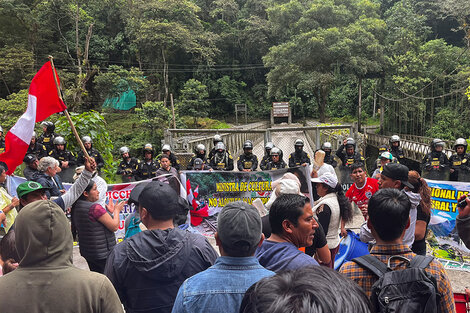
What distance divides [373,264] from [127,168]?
7.96m

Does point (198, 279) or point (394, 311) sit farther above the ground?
point (198, 279)

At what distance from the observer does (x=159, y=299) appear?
237cm

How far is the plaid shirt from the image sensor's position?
1.95m

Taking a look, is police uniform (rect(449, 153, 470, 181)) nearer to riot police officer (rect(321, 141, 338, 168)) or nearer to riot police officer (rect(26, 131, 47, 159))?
riot police officer (rect(321, 141, 338, 168))

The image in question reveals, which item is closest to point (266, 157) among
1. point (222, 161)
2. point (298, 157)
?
point (298, 157)

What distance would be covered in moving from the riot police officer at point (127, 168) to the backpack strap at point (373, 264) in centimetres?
773

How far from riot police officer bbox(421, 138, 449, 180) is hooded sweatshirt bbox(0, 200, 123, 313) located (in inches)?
357

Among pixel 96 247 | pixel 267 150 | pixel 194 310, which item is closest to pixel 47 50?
pixel 267 150

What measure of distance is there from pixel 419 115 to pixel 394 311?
35.0 m

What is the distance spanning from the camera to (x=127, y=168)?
30.1ft

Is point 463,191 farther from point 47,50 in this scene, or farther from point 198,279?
point 47,50

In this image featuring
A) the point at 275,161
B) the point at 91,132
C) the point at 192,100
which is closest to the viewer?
the point at 275,161

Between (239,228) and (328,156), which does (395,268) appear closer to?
(239,228)

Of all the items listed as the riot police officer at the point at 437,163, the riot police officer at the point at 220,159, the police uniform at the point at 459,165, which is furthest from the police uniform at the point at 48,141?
the police uniform at the point at 459,165
